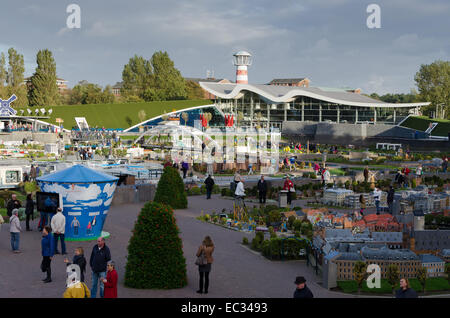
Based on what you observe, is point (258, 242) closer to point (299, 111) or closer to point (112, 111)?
point (299, 111)

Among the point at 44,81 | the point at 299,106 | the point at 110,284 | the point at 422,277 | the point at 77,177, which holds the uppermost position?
the point at 44,81

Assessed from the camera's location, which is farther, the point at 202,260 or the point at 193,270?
the point at 193,270

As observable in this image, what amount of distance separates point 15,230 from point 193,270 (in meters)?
4.13

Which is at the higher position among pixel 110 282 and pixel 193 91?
pixel 193 91

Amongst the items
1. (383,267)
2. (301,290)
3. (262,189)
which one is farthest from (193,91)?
(301,290)

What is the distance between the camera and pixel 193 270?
1159cm

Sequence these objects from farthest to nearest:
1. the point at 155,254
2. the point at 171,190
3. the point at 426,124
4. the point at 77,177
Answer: the point at 426,124 < the point at 171,190 < the point at 77,177 < the point at 155,254

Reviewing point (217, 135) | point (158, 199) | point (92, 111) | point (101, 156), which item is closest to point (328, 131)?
point (217, 135)

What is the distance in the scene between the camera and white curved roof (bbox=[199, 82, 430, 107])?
200ft

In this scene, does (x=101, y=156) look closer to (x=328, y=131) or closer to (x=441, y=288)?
(x=328, y=131)

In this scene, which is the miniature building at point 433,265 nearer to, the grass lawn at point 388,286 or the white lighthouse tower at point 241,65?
the grass lawn at point 388,286

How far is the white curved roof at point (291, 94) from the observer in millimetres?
61000

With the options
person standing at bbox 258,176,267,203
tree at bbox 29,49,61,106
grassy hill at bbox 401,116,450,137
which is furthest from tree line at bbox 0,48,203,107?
person standing at bbox 258,176,267,203

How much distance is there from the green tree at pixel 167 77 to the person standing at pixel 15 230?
3145 inches
